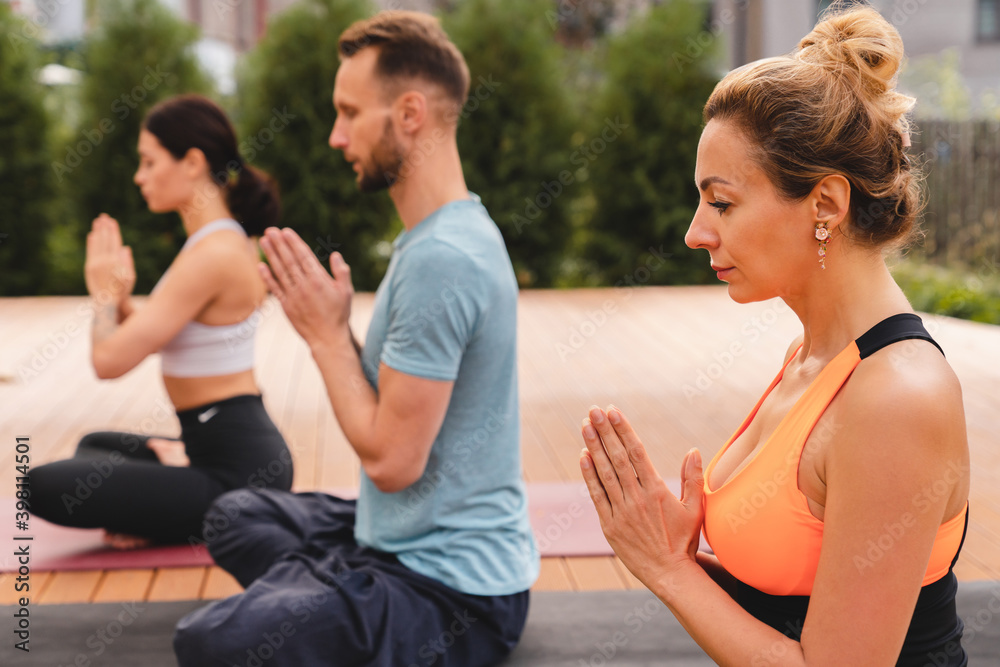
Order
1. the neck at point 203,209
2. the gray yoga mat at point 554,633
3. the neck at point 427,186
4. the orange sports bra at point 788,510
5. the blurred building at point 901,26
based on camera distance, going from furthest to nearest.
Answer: the blurred building at point 901,26 < the neck at point 203,209 < the gray yoga mat at point 554,633 < the neck at point 427,186 < the orange sports bra at point 788,510

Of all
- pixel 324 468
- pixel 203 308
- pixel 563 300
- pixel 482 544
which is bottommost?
pixel 563 300

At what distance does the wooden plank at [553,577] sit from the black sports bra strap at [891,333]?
1.59m

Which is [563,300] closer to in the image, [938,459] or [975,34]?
[938,459]

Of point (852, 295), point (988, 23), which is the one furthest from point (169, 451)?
point (988, 23)

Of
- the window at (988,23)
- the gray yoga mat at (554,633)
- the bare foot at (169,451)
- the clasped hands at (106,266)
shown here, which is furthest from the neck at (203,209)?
the window at (988,23)

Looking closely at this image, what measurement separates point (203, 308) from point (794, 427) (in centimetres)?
198

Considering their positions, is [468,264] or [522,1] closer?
[468,264]

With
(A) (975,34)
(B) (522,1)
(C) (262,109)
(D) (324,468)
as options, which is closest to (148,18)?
(C) (262,109)

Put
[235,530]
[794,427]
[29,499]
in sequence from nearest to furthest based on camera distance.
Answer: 1. [794,427]
2. [235,530]
3. [29,499]

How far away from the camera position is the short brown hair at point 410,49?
2.04 metres

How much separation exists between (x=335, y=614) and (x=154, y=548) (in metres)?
1.30

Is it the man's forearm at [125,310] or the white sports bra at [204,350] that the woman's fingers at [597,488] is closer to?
the white sports bra at [204,350]

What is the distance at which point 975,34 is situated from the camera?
14.5 m

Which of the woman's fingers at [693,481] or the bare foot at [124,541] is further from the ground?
the woman's fingers at [693,481]
